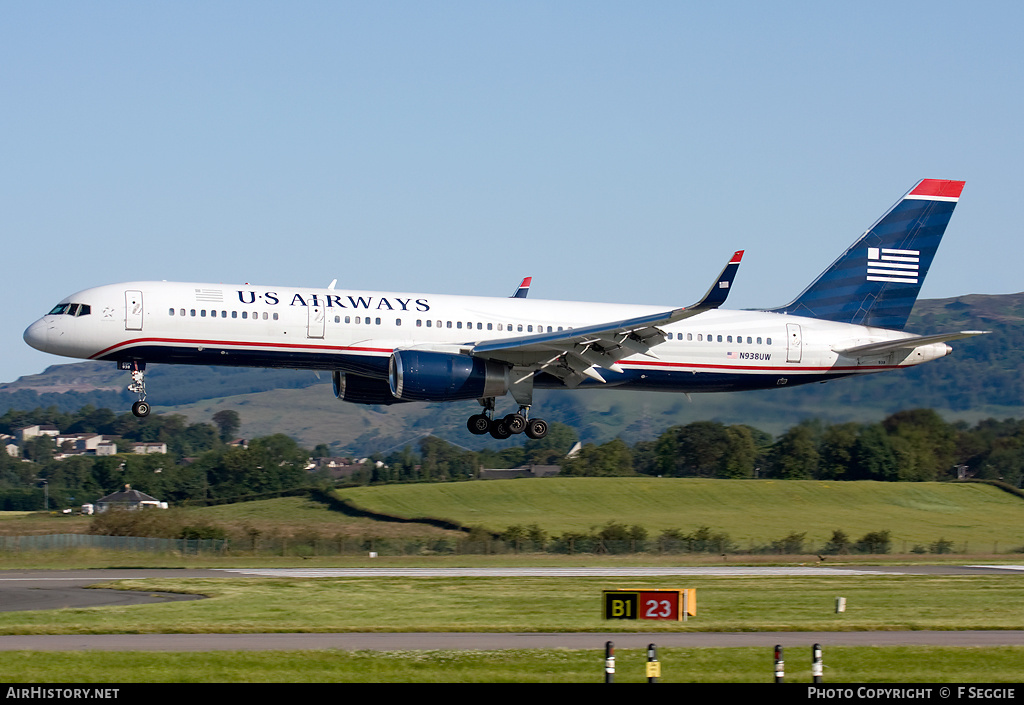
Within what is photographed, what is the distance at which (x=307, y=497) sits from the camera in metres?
82.1

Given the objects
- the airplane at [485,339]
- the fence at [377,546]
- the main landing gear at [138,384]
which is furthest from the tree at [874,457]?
the main landing gear at [138,384]

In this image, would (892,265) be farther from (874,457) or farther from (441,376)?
(874,457)

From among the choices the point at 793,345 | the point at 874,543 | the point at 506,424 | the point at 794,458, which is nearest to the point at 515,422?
the point at 506,424

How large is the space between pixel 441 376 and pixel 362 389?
18.2ft

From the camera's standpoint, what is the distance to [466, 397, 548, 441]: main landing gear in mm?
42469

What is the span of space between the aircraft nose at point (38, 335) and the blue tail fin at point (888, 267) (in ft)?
89.7

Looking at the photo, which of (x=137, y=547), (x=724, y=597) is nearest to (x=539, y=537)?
(x=137, y=547)

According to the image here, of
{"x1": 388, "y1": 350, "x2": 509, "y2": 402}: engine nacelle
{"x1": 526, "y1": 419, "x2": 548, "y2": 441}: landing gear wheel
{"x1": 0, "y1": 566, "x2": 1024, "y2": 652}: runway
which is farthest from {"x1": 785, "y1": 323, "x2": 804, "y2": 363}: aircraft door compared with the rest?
{"x1": 0, "y1": 566, "x2": 1024, "y2": 652}: runway

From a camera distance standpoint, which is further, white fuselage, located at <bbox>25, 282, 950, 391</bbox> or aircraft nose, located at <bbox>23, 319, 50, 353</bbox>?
aircraft nose, located at <bbox>23, 319, 50, 353</bbox>

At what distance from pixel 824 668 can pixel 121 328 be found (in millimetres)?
26359

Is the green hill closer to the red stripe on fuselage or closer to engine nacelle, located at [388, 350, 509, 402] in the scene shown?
engine nacelle, located at [388, 350, 509, 402]

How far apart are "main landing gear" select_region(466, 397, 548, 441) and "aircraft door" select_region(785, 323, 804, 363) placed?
10.1m

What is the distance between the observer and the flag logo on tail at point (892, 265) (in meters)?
47.4

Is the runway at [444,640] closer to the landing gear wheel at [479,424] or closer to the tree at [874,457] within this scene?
the landing gear wheel at [479,424]
